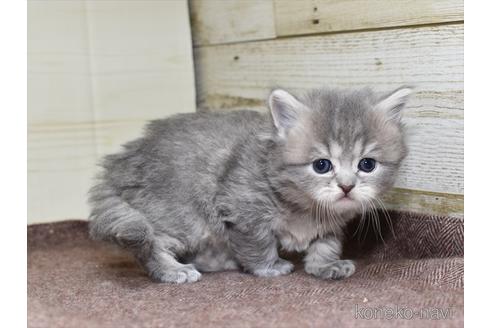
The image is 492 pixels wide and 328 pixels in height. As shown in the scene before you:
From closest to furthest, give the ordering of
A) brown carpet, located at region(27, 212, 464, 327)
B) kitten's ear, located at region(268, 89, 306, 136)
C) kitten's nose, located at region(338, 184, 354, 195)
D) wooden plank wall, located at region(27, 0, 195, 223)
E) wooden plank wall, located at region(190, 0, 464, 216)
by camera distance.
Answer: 1. brown carpet, located at region(27, 212, 464, 327)
2. kitten's nose, located at region(338, 184, 354, 195)
3. kitten's ear, located at region(268, 89, 306, 136)
4. wooden plank wall, located at region(190, 0, 464, 216)
5. wooden plank wall, located at region(27, 0, 195, 223)

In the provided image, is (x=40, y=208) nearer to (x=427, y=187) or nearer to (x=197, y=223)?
(x=197, y=223)

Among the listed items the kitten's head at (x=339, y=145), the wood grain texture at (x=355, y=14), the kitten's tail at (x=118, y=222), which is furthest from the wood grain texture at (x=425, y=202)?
the kitten's tail at (x=118, y=222)

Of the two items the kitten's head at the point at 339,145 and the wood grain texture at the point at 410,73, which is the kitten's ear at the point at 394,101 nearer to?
the kitten's head at the point at 339,145

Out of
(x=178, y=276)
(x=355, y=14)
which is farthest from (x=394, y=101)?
(x=178, y=276)

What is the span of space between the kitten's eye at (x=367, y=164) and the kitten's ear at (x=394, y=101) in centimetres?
16

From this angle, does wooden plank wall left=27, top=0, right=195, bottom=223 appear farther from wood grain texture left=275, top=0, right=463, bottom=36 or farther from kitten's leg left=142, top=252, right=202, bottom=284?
kitten's leg left=142, top=252, right=202, bottom=284

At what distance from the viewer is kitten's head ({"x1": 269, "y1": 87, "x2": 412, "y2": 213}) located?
175 cm

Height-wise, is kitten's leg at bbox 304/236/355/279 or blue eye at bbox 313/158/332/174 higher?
blue eye at bbox 313/158/332/174

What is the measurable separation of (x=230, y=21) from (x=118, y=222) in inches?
42.5

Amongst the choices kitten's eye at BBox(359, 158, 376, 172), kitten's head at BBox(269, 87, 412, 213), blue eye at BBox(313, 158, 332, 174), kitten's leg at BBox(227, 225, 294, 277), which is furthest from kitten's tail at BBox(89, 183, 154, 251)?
kitten's eye at BBox(359, 158, 376, 172)

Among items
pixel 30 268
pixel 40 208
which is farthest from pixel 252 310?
pixel 40 208

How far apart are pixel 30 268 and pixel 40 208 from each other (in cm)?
36

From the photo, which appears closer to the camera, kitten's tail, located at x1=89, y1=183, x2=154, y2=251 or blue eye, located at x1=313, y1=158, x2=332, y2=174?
blue eye, located at x1=313, y1=158, x2=332, y2=174

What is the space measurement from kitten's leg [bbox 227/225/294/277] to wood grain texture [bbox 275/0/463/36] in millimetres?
778
